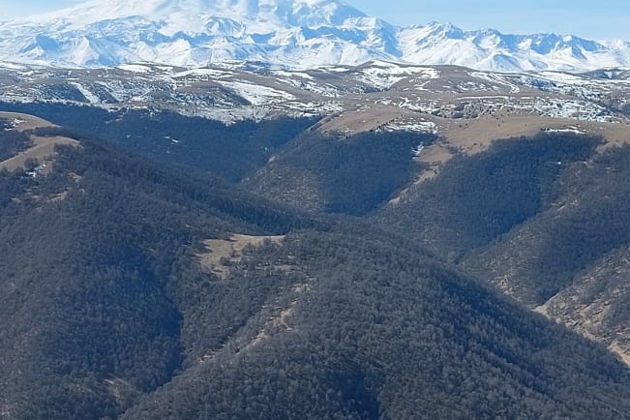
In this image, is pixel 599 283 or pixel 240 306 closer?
pixel 240 306

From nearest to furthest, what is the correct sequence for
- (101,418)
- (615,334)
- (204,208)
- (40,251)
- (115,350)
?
1. (101,418)
2. (115,350)
3. (40,251)
4. (615,334)
5. (204,208)

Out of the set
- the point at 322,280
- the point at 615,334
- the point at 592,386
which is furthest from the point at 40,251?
the point at 615,334

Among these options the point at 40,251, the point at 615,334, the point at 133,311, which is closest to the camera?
the point at 133,311

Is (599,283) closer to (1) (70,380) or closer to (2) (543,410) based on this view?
(2) (543,410)

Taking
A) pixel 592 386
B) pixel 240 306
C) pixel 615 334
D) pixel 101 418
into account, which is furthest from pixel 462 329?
pixel 101 418

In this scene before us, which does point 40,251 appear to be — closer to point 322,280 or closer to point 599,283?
point 322,280

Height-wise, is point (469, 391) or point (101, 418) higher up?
point (469, 391)
